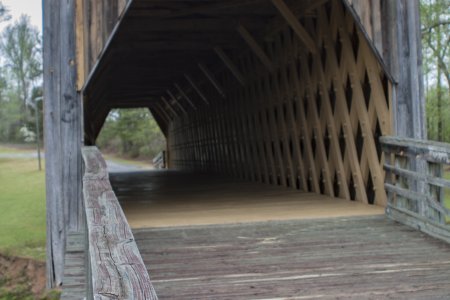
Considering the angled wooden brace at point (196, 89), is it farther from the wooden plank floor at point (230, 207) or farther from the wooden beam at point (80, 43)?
the wooden beam at point (80, 43)

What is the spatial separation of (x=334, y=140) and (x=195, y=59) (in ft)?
21.2

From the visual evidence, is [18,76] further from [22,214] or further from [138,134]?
[22,214]

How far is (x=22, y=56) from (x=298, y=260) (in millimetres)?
49493

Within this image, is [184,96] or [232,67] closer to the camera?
[232,67]

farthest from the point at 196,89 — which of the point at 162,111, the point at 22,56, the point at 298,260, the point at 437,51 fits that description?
the point at 22,56

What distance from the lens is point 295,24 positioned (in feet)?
23.6

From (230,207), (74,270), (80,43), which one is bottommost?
(74,270)

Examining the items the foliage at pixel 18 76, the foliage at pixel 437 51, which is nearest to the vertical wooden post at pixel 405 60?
the foliage at pixel 437 51

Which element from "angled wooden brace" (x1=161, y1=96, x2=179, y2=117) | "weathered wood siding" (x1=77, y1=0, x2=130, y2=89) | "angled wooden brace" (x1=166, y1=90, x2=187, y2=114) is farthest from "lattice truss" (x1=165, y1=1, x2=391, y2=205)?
"angled wooden brace" (x1=161, y1=96, x2=179, y2=117)

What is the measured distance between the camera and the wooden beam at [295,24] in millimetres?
→ 7152

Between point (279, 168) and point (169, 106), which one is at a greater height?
point (169, 106)

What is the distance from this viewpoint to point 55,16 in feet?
17.5

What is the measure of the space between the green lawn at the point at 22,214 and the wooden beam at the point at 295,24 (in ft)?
15.3

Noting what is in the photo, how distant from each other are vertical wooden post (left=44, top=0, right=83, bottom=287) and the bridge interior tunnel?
0.30 metres
